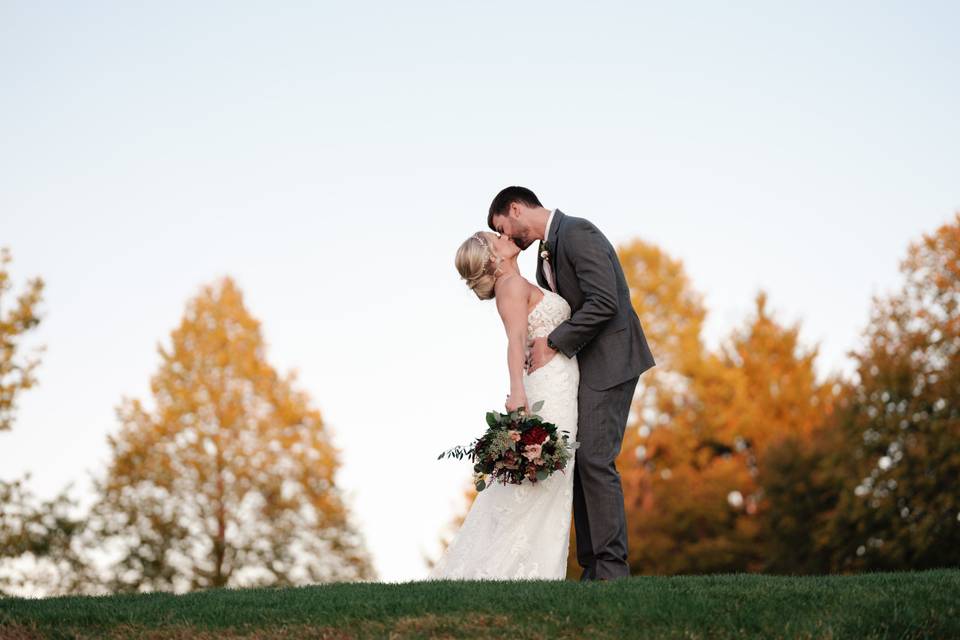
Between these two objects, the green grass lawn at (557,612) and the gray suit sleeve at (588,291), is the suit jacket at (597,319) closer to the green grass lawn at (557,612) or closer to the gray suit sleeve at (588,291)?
the gray suit sleeve at (588,291)

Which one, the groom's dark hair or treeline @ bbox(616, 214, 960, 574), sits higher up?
treeline @ bbox(616, 214, 960, 574)

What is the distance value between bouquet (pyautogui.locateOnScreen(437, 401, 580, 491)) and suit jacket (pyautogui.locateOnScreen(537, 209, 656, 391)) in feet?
2.05

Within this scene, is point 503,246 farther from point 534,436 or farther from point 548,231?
point 534,436

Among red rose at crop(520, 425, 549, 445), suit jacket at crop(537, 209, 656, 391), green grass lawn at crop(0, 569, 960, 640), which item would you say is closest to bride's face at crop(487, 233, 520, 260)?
suit jacket at crop(537, 209, 656, 391)

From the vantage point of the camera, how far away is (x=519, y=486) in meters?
8.45

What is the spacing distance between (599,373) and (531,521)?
125 cm

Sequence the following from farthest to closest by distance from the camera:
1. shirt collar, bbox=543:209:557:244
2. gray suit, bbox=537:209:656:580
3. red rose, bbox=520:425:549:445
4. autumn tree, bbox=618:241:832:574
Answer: autumn tree, bbox=618:241:832:574 < shirt collar, bbox=543:209:557:244 < gray suit, bbox=537:209:656:580 < red rose, bbox=520:425:549:445

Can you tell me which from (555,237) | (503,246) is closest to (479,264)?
(503,246)

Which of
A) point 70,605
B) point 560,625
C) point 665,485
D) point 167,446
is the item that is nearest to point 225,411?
point 167,446

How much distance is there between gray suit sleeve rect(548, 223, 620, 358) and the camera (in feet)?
27.3

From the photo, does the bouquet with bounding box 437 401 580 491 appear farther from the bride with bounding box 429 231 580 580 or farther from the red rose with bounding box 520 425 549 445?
the bride with bounding box 429 231 580 580

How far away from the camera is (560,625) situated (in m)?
6.36

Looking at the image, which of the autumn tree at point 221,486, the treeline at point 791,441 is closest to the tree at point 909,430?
the treeline at point 791,441

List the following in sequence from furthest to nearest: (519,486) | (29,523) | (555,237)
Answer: (29,523), (555,237), (519,486)
